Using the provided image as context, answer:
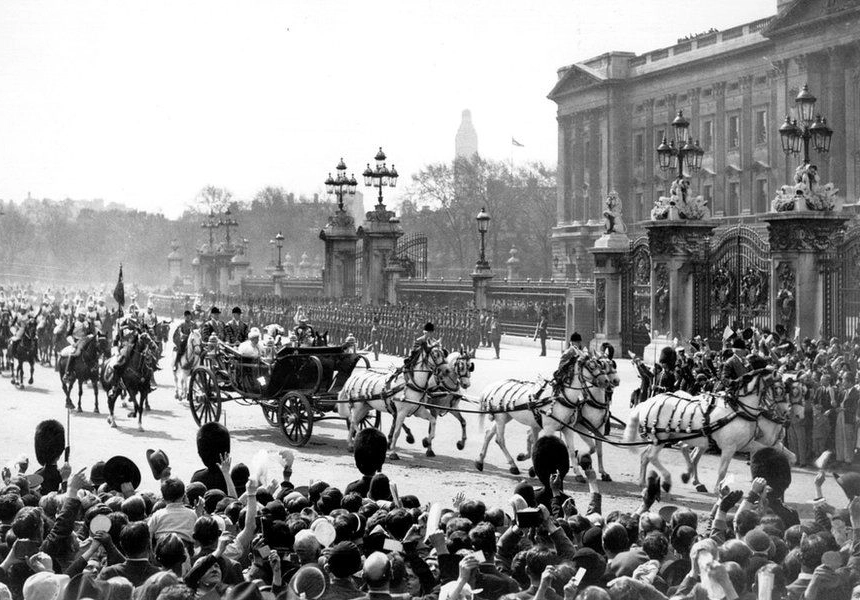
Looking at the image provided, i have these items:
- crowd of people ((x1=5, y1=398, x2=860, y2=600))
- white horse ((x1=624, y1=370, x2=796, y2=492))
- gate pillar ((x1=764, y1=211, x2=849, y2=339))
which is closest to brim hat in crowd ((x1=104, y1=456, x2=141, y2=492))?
crowd of people ((x1=5, y1=398, x2=860, y2=600))

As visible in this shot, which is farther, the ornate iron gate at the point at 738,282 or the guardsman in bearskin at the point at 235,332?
the ornate iron gate at the point at 738,282

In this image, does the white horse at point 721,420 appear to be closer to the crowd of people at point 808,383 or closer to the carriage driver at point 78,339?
the crowd of people at point 808,383

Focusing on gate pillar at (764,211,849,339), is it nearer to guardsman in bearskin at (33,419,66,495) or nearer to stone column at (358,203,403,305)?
guardsman in bearskin at (33,419,66,495)

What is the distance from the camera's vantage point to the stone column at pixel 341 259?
140ft

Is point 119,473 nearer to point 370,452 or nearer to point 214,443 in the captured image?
point 214,443

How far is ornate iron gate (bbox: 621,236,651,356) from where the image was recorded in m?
23.3

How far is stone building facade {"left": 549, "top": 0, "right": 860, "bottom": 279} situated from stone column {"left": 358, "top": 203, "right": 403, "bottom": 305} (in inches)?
822

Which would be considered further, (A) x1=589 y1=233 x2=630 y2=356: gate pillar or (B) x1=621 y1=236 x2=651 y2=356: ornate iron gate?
(A) x1=589 y1=233 x2=630 y2=356: gate pillar

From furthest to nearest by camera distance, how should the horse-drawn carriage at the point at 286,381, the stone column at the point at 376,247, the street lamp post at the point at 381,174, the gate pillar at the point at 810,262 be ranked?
the stone column at the point at 376,247
the street lamp post at the point at 381,174
the gate pillar at the point at 810,262
the horse-drawn carriage at the point at 286,381

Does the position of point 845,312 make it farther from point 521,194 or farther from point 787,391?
point 521,194

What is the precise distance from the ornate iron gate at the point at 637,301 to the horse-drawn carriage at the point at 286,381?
8.92m

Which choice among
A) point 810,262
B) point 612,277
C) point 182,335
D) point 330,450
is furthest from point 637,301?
point 330,450

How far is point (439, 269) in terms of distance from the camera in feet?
257

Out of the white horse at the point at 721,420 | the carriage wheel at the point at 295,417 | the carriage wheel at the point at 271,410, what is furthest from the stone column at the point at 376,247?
the white horse at the point at 721,420
